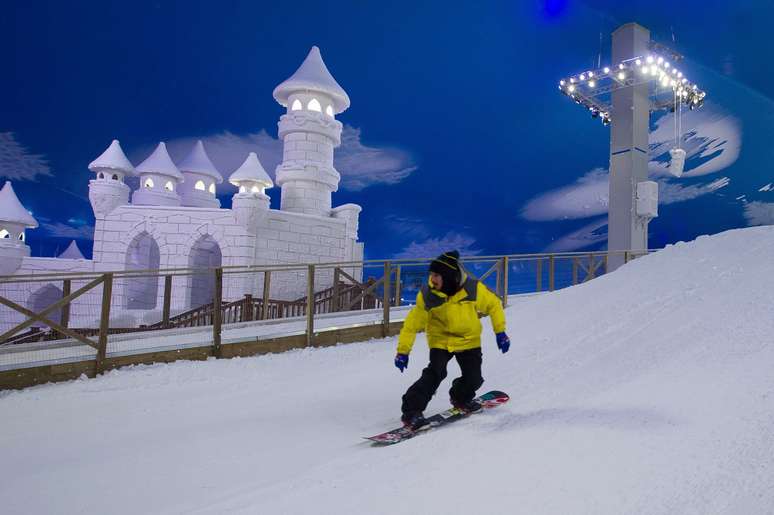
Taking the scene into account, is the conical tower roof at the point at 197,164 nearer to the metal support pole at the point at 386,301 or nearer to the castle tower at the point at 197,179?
the castle tower at the point at 197,179

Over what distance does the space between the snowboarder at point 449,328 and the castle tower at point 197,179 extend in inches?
1104

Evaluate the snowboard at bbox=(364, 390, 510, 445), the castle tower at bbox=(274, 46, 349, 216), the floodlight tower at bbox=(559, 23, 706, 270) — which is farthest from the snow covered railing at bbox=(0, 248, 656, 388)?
the castle tower at bbox=(274, 46, 349, 216)

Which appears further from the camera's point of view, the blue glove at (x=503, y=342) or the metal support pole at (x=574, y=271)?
the metal support pole at (x=574, y=271)

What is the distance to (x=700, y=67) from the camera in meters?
40.3

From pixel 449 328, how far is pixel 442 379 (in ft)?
1.41

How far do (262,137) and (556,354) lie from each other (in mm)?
57436

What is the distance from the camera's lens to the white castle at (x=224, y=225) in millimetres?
18516

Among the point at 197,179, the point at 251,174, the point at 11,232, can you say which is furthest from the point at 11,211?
the point at 251,174

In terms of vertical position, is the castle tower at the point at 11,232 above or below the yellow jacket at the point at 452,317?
above

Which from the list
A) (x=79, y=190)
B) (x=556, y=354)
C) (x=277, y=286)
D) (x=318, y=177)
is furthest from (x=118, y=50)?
(x=556, y=354)

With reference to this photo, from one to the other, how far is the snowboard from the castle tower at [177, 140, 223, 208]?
28.2 meters

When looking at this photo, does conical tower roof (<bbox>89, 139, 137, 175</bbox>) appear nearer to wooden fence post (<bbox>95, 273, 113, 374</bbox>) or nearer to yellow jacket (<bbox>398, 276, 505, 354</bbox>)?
wooden fence post (<bbox>95, 273, 113, 374</bbox>)

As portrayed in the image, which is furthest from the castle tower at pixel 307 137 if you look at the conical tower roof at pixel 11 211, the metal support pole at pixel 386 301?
the conical tower roof at pixel 11 211

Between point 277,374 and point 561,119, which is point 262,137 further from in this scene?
point 277,374
